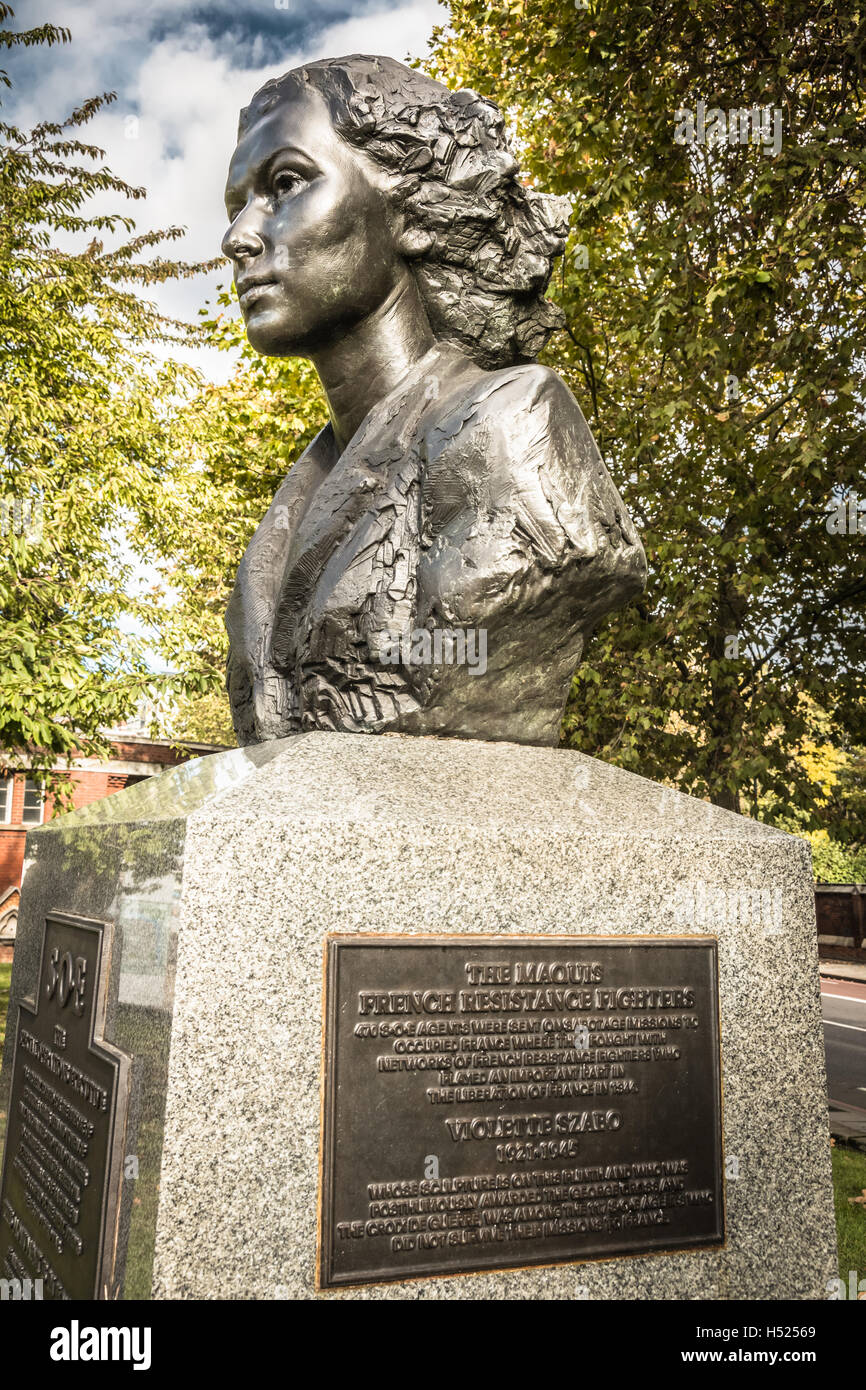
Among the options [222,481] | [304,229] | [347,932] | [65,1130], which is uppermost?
[222,481]

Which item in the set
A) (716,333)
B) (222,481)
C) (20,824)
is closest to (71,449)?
(222,481)

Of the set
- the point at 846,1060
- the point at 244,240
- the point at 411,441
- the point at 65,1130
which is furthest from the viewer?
the point at 846,1060

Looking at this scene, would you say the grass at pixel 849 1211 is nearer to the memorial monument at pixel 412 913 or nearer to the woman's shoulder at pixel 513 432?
the memorial monument at pixel 412 913

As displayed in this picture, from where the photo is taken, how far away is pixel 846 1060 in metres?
11.1

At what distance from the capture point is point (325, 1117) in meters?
2.29

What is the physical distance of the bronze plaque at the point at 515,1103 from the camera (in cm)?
233

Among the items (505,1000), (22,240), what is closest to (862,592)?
(505,1000)

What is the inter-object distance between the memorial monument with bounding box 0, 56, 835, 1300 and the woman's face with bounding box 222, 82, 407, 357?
0.01 meters

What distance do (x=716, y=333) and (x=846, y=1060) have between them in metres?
7.40

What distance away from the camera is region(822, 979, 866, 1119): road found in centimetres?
948

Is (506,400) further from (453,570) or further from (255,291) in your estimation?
(255,291)

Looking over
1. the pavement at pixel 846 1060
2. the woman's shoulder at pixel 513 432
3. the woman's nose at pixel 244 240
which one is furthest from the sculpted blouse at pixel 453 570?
the pavement at pixel 846 1060

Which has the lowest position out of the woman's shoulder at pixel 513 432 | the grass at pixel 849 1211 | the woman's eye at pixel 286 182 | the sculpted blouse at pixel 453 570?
the grass at pixel 849 1211

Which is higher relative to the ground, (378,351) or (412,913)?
(378,351)
